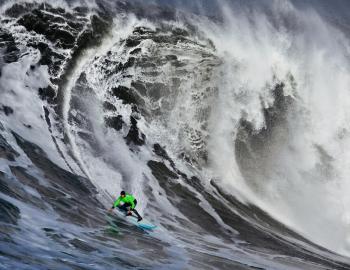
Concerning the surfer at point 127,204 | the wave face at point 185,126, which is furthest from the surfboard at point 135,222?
the wave face at point 185,126

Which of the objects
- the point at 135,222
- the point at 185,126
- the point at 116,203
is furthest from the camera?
the point at 185,126

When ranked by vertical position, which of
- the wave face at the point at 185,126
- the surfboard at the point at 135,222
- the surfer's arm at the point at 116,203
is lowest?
the surfboard at the point at 135,222

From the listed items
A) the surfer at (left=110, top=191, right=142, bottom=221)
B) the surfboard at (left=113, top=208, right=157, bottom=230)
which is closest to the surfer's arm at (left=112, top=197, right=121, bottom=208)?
the surfer at (left=110, top=191, right=142, bottom=221)

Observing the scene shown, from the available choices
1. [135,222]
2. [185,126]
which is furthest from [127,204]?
[185,126]

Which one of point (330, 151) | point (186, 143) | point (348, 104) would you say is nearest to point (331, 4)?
point (348, 104)

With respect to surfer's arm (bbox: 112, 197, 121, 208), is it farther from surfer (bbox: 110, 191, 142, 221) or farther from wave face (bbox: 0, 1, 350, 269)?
wave face (bbox: 0, 1, 350, 269)

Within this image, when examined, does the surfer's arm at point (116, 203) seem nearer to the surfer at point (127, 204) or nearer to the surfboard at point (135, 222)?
the surfer at point (127, 204)

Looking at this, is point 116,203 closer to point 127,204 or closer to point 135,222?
point 127,204

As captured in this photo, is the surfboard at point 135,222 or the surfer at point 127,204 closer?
the surfboard at point 135,222

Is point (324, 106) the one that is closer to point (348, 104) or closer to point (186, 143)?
point (348, 104)
